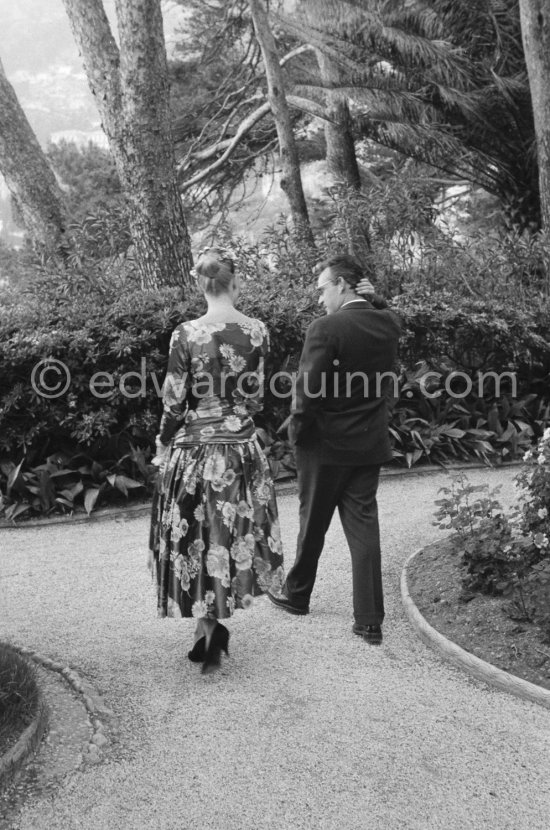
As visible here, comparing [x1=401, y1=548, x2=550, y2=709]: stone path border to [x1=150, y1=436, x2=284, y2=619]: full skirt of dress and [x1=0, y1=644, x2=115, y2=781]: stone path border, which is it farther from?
[x1=0, y1=644, x2=115, y2=781]: stone path border

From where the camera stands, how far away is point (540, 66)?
1231 centimetres

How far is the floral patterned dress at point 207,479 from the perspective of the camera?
381 centimetres

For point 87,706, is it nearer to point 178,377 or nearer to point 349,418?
point 178,377

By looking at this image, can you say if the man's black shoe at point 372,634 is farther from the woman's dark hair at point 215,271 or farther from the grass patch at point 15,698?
the woman's dark hair at point 215,271

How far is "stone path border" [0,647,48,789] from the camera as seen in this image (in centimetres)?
294

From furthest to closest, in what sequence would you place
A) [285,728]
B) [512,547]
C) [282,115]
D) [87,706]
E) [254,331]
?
1. [282,115]
2. [512,547]
3. [254,331]
4. [87,706]
5. [285,728]

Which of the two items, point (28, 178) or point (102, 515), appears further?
point (28, 178)

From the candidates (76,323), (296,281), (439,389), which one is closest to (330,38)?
(296,281)

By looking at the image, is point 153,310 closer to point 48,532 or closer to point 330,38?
point 48,532

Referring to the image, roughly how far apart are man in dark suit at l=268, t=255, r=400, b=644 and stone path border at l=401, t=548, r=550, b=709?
26 cm

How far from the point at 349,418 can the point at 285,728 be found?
1.52 m

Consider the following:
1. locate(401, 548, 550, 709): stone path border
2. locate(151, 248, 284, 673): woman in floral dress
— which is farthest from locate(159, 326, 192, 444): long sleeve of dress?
locate(401, 548, 550, 709): stone path border

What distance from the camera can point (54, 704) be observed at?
3568 mm

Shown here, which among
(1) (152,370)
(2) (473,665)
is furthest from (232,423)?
(1) (152,370)
